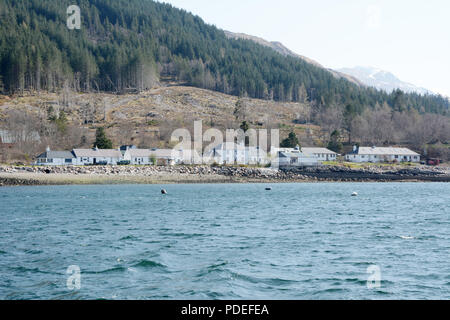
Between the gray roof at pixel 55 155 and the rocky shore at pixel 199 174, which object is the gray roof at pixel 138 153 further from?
the gray roof at pixel 55 155

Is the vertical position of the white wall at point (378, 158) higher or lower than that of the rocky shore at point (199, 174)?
higher

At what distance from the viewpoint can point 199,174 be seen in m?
77.9

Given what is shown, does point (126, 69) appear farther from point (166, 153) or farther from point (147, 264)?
point (147, 264)

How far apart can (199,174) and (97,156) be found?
22138 millimetres

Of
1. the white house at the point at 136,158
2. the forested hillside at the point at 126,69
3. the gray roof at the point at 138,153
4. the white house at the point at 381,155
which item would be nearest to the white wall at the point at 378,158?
the white house at the point at 381,155

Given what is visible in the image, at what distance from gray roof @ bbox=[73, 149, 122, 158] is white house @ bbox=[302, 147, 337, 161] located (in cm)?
4011

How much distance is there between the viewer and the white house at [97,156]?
85.6m

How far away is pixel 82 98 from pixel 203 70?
181 ft

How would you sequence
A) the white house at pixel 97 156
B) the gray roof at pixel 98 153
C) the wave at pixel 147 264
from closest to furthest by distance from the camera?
the wave at pixel 147 264 → the white house at pixel 97 156 → the gray roof at pixel 98 153

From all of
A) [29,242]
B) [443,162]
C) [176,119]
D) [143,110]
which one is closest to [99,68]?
[143,110]

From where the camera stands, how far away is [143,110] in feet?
441

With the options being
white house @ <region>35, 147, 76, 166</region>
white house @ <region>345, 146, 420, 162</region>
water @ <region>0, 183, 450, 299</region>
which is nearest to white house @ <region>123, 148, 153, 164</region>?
white house @ <region>35, 147, 76, 166</region>

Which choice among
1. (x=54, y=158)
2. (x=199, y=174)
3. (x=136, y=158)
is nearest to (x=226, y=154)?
(x=199, y=174)
